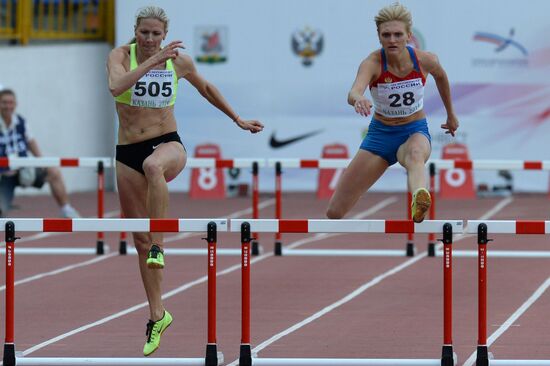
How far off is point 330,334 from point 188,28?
14.4 m

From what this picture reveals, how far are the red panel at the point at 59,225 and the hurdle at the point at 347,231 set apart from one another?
97cm

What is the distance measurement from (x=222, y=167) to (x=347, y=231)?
682cm

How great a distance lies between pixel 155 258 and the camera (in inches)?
387

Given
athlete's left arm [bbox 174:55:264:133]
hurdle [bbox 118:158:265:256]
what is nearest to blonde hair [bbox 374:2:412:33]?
athlete's left arm [bbox 174:55:264:133]

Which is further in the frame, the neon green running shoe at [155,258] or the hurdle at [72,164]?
the hurdle at [72,164]

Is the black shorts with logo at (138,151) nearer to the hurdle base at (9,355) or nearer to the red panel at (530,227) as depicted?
the hurdle base at (9,355)

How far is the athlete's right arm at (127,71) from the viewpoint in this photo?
9609 mm

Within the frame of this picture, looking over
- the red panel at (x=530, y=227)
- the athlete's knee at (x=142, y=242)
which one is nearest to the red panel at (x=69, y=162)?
the athlete's knee at (x=142, y=242)

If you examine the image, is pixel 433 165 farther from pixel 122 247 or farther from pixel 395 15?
pixel 395 15

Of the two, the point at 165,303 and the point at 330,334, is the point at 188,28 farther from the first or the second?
the point at 330,334

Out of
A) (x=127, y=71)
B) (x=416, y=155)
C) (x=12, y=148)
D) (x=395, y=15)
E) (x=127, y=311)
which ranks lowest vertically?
(x=127, y=311)

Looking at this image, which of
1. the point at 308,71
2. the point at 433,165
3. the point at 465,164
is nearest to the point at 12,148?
the point at 433,165

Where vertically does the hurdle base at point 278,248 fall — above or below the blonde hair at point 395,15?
below

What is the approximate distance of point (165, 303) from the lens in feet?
43.2
